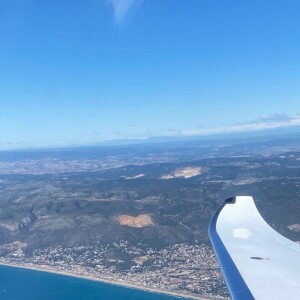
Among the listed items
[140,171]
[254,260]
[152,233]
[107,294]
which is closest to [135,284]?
[107,294]

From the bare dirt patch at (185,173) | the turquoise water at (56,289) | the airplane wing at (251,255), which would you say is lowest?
the turquoise water at (56,289)

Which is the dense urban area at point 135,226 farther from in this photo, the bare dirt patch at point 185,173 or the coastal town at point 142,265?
the bare dirt patch at point 185,173

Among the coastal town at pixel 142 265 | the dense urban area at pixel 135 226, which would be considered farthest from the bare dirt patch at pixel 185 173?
the coastal town at pixel 142 265

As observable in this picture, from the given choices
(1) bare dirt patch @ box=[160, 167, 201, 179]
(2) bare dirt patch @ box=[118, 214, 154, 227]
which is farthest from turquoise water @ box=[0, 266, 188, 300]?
(1) bare dirt patch @ box=[160, 167, 201, 179]

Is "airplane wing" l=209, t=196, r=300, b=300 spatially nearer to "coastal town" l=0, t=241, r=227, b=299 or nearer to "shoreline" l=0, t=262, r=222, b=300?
"shoreline" l=0, t=262, r=222, b=300

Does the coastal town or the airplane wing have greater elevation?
the airplane wing

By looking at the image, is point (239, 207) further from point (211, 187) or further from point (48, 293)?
point (211, 187)
